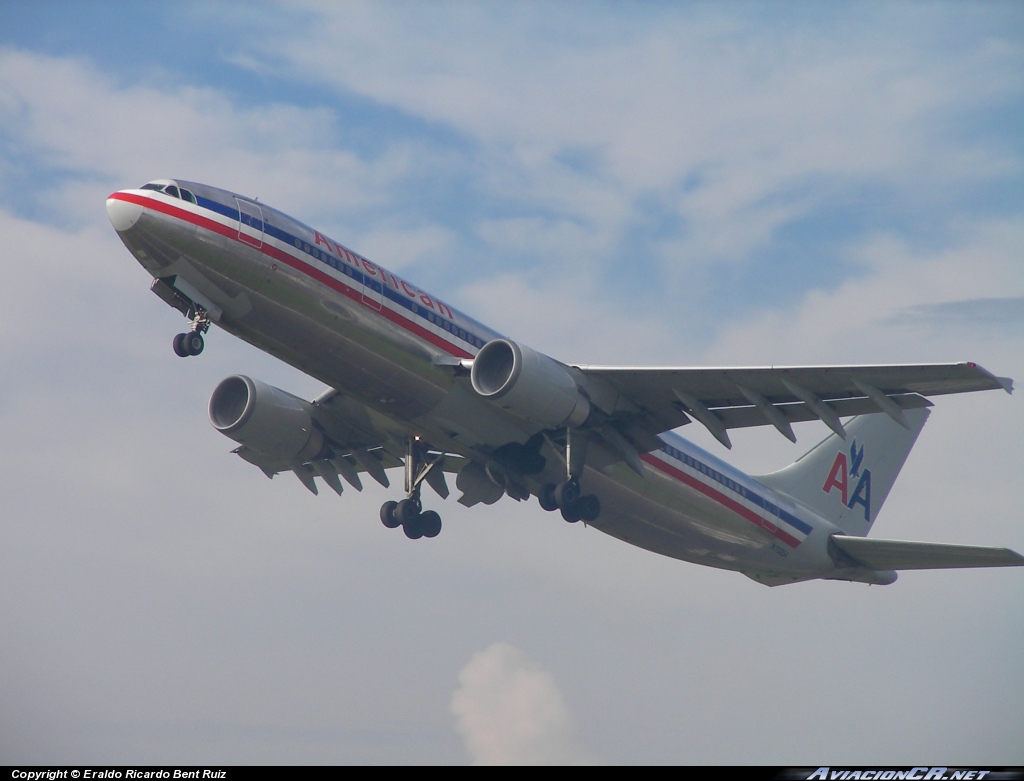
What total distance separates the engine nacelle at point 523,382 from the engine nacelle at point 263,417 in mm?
7171

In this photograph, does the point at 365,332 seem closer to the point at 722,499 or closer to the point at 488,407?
the point at 488,407

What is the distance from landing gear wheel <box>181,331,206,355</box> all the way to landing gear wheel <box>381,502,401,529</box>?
8.30 metres

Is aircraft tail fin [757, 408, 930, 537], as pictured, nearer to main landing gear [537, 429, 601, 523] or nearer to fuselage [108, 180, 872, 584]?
fuselage [108, 180, 872, 584]

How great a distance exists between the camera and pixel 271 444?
31266 millimetres

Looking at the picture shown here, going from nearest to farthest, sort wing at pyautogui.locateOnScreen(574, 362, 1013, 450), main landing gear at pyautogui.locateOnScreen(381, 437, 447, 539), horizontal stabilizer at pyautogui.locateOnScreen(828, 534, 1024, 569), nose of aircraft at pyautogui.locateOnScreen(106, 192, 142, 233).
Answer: nose of aircraft at pyautogui.locateOnScreen(106, 192, 142, 233)
wing at pyautogui.locateOnScreen(574, 362, 1013, 450)
horizontal stabilizer at pyautogui.locateOnScreen(828, 534, 1024, 569)
main landing gear at pyautogui.locateOnScreen(381, 437, 447, 539)

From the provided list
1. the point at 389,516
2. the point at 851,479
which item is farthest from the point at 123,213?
the point at 851,479

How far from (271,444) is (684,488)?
415 inches

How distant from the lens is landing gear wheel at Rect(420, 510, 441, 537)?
31.4 meters

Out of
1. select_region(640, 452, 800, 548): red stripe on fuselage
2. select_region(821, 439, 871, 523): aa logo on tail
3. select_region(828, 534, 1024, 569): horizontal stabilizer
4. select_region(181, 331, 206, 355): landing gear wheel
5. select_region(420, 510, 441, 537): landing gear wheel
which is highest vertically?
select_region(821, 439, 871, 523): aa logo on tail

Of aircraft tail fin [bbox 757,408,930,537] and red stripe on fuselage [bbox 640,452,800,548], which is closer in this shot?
red stripe on fuselage [bbox 640,452,800,548]

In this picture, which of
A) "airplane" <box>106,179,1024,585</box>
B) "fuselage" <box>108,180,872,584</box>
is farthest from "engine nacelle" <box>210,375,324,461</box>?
"fuselage" <box>108,180,872,584</box>

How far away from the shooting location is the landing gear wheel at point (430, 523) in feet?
103

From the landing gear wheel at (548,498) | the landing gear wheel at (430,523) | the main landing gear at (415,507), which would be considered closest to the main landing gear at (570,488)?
the landing gear wheel at (548,498)

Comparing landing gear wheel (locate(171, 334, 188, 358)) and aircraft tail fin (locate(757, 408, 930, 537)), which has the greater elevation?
aircraft tail fin (locate(757, 408, 930, 537))
